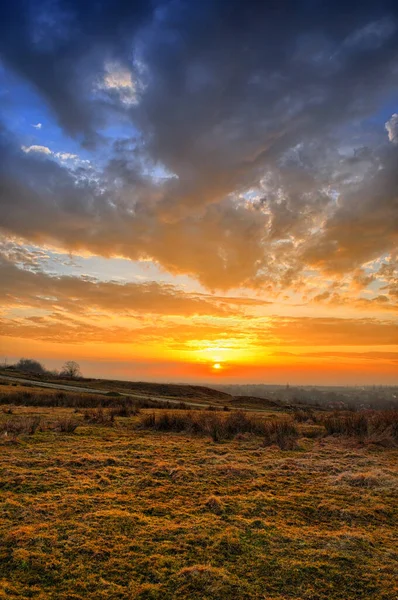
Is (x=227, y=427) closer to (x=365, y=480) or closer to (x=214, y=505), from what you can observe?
(x=365, y=480)

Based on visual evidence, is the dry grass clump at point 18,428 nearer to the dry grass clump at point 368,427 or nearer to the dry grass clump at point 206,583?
the dry grass clump at point 206,583

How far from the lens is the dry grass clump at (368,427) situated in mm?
13109

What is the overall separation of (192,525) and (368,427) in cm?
1090

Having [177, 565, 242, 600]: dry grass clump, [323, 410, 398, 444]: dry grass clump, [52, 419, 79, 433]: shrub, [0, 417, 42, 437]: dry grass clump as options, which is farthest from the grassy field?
[323, 410, 398, 444]: dry grass clump

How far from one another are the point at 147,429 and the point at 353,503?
9.36 metres

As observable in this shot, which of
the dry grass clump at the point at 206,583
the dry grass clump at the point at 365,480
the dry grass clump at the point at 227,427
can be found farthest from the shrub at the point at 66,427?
the dry grass clump at the point at 206,583

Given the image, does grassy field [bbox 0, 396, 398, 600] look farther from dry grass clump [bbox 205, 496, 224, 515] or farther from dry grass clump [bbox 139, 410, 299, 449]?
dry grass clump [bbox 139, 410, 299, 449]

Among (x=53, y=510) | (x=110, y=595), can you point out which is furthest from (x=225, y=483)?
(x=110, y=595)

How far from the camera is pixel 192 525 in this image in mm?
5457

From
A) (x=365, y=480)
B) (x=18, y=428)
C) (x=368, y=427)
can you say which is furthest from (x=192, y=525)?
(x=368, y=427)

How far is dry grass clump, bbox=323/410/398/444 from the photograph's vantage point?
13.1 metres

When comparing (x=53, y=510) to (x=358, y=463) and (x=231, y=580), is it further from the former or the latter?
(x=358, y=463)

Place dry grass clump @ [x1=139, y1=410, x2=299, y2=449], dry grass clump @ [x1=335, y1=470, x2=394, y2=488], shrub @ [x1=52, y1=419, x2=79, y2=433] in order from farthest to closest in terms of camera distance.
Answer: dry grass clump @ [x1=139, y1=410, x2=299, y2=449] < shrub @ [x1=52, y1=419, x2=79, y2=433] < dry grass clump @ [x1=335, y1=470, x2=394, y2=488]

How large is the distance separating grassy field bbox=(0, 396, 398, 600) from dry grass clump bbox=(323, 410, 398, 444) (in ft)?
10.8
